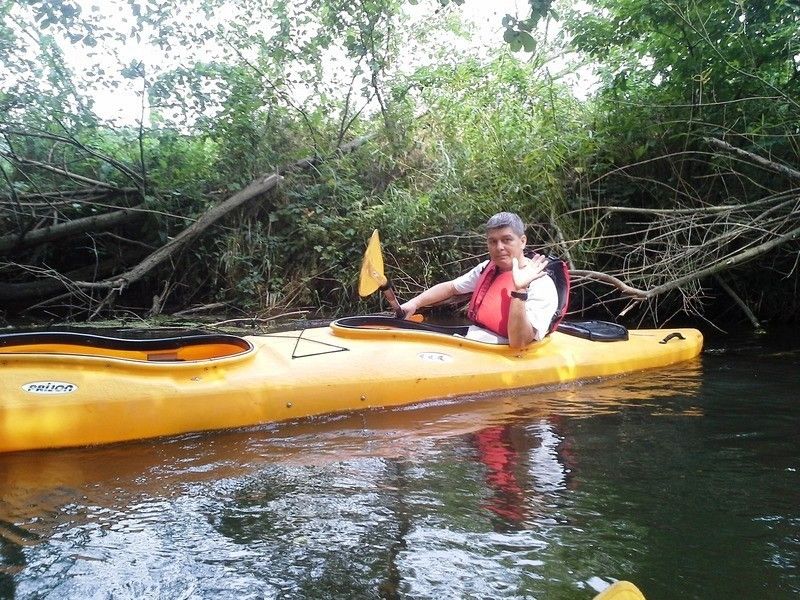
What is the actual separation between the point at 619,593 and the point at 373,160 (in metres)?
6.76

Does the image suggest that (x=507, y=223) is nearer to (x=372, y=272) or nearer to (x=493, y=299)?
(x=493, y=299)

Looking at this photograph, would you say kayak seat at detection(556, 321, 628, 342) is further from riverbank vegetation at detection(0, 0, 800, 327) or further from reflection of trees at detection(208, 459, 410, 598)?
reflection of trees at detection(208, 459, 410, 598)

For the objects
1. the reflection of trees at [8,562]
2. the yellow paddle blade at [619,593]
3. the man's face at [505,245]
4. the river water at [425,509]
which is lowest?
the reflection of trees at [8,562]

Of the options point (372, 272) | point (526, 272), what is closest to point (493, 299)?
point (526, 272)

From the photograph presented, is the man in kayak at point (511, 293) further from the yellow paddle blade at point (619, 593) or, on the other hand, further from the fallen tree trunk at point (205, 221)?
the fallen tree trunk at point (205, 221)

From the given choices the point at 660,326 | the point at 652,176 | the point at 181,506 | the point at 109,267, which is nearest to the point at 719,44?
the point at 652,176

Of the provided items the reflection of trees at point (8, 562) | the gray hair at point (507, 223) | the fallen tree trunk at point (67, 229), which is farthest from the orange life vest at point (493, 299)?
the fallen tree trunk at point (67, 229)

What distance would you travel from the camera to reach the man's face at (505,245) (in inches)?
143

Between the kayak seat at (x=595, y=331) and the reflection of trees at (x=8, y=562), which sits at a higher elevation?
the kayak seat at (x=595, y=331)

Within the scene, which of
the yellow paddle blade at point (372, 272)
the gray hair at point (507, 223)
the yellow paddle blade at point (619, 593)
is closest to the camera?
the yellow paddle blade at point (619, 593)

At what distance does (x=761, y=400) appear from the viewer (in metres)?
3.40

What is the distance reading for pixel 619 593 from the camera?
92cm

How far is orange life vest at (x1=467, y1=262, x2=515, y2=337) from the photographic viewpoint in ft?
12.2

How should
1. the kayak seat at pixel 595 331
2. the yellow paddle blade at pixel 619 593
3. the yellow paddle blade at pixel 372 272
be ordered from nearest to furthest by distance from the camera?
the yellow paddle blade at pixel 619 593, the yellow paddle blade at pixel 372 272, the kayak seat at pixel 595 331
